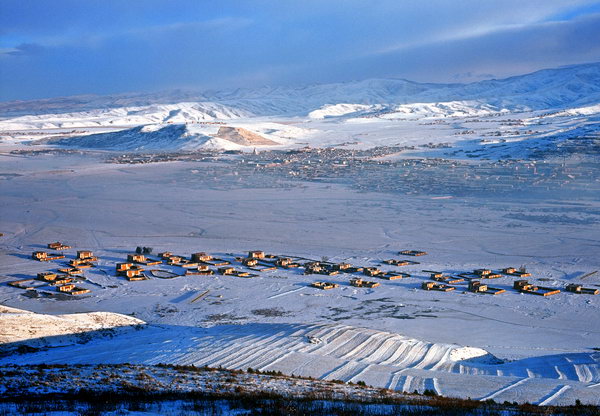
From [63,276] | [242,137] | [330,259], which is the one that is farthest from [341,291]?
[242,137]

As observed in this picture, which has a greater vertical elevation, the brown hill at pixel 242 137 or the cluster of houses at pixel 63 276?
the brown hill at pixel 242 137

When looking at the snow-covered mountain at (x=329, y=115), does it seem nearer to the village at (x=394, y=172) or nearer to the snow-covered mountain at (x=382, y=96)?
the snow-covered mountain at (x=382, y=96)

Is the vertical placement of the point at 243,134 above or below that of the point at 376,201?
above

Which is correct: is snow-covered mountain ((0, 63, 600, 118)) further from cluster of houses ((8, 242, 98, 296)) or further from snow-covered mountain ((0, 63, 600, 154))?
cluster of houses ((8, 242, 98, 296))

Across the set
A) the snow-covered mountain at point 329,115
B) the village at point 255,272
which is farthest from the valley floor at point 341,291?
the snow-covered mountain at point 329,115

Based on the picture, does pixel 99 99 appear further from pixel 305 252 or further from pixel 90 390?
pixel 90 390

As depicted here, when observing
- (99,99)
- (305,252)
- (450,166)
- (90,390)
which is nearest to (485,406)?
(90,390)
